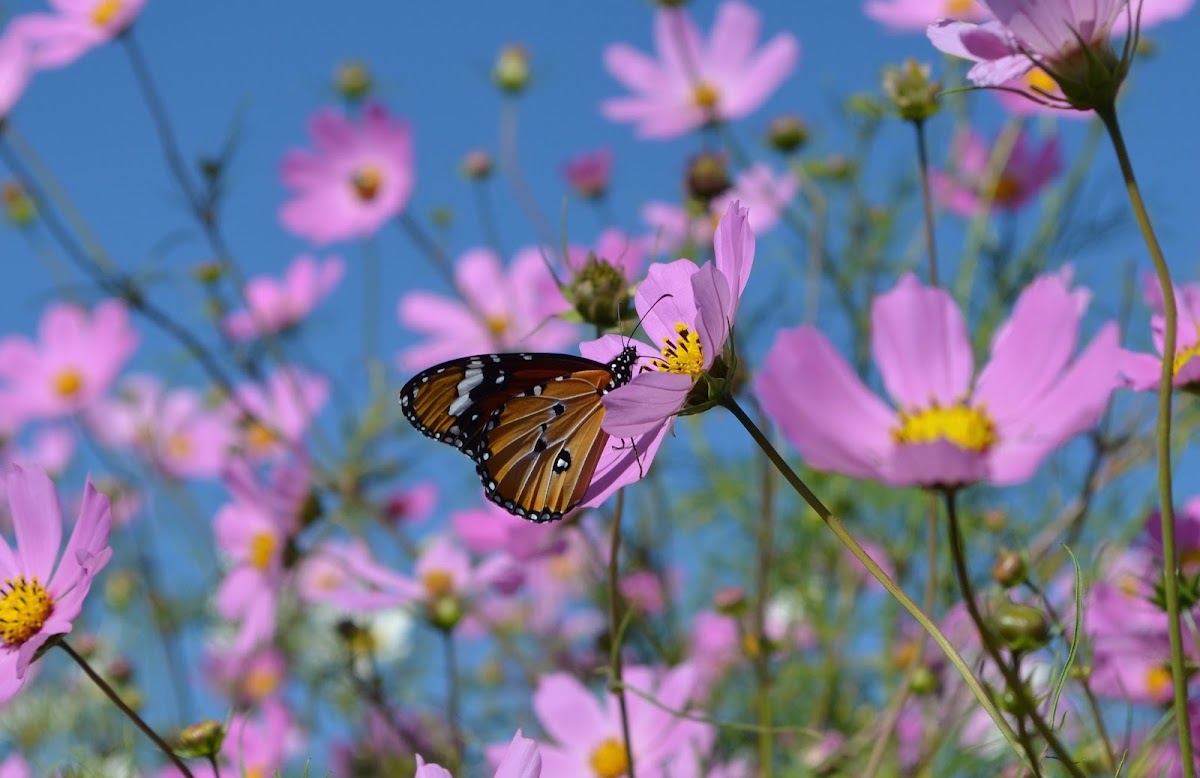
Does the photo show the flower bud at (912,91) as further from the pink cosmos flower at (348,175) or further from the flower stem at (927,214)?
the pink cosmos flower at (348,175)

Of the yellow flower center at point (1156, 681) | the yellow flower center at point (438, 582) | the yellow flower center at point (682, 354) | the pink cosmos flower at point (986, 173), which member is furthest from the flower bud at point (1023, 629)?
the pink cosmos flower at point (986, 173)

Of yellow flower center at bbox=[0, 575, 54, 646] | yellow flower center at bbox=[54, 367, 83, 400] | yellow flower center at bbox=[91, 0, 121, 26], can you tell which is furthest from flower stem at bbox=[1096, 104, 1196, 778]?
yellow flower center at bbox=[54, 367, 83, 400]

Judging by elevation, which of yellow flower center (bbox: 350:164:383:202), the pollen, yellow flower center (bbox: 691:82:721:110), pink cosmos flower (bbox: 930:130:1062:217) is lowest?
the pollen

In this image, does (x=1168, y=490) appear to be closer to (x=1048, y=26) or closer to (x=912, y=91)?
(x=1048, y=26)

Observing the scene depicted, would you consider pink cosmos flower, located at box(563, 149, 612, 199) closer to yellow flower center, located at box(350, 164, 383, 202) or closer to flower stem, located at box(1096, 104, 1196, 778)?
yellow flower center, located at box(350, 164, 383, 202)

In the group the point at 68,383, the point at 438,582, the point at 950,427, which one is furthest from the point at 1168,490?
the point at 68,383

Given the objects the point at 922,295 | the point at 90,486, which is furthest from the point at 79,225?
the point at 922,295
